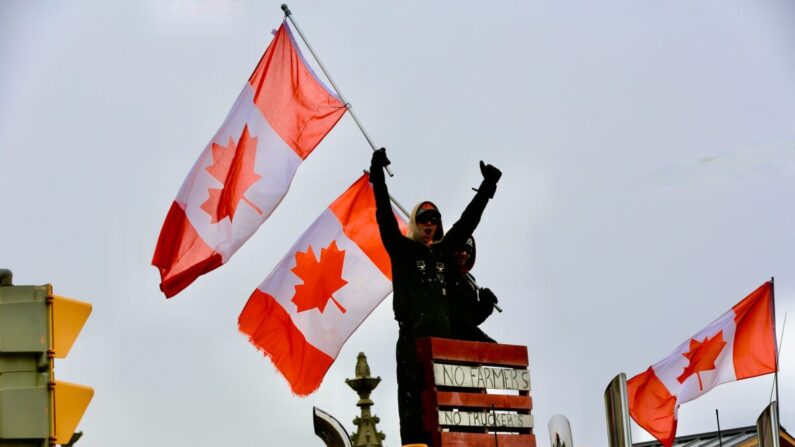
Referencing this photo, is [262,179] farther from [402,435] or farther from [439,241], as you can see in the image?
[402,435]

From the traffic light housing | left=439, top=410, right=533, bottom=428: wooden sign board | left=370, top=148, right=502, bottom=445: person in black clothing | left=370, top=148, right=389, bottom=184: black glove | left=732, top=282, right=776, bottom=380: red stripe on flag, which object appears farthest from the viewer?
left=732, top=282, right=776, bottom=380: red stripe on flag

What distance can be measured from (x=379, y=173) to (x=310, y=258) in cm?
423

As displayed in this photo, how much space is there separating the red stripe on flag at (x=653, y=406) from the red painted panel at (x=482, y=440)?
799 cm

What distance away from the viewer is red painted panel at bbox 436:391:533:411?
14547 millimetres

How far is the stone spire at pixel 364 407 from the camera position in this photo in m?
21.0

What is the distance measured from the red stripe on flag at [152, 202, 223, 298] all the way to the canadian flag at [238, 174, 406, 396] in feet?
2.81

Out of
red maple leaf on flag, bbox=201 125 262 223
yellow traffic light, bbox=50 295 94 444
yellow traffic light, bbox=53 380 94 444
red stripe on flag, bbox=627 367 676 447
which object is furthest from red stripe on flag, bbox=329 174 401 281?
yellow traffic light, bbox=53 380 94 444

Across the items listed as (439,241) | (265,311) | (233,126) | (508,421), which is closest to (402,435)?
(508,421)

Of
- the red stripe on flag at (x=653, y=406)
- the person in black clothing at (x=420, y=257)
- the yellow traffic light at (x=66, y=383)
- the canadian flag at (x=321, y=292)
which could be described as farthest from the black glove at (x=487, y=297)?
the yellow traffic light at (x=66, y=383)

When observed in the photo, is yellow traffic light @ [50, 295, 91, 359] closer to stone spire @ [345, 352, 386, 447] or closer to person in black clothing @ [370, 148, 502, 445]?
person in black clothing @ [370, 148, 502, 445]

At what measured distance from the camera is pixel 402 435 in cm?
1470

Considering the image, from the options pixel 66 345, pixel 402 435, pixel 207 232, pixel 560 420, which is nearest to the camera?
pixel 66 345

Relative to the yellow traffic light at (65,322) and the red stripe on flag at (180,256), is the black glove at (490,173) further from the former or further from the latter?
the yellow traffic light at (65,322)

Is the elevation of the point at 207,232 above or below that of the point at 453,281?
above
